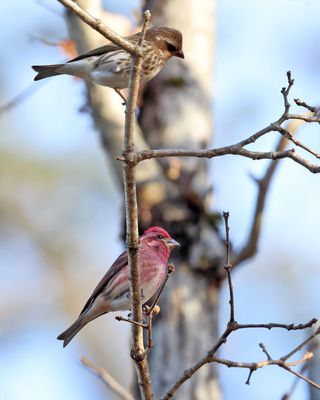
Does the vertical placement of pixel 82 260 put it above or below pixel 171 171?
above

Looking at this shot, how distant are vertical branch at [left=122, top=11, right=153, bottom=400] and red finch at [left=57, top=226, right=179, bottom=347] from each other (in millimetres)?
1247

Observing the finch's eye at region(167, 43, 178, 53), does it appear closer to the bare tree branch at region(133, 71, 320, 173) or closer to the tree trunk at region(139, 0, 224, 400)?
the tree trunk at region(139, 0, 224, 400)

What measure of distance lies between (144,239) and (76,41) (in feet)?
12.3

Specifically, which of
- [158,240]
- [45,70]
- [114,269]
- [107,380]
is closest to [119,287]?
[114,269]

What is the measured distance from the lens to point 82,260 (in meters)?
17.8

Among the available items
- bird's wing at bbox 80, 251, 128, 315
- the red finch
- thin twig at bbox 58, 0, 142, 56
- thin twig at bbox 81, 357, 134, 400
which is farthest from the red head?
thin twig at bbox 58, 0, 142, 56

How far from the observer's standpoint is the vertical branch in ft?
14.5

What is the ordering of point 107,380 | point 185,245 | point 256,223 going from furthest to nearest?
point 185,245, point 256,223, point 107,380

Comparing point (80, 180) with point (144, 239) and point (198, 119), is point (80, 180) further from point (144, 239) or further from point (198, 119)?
point (144, 239)

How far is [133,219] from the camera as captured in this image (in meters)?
4.57

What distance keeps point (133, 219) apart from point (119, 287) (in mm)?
1645

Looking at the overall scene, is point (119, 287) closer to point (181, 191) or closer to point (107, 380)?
point (107, 380)

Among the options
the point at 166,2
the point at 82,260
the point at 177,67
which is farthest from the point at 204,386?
the point at 82,260

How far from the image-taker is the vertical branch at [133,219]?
4.43m
